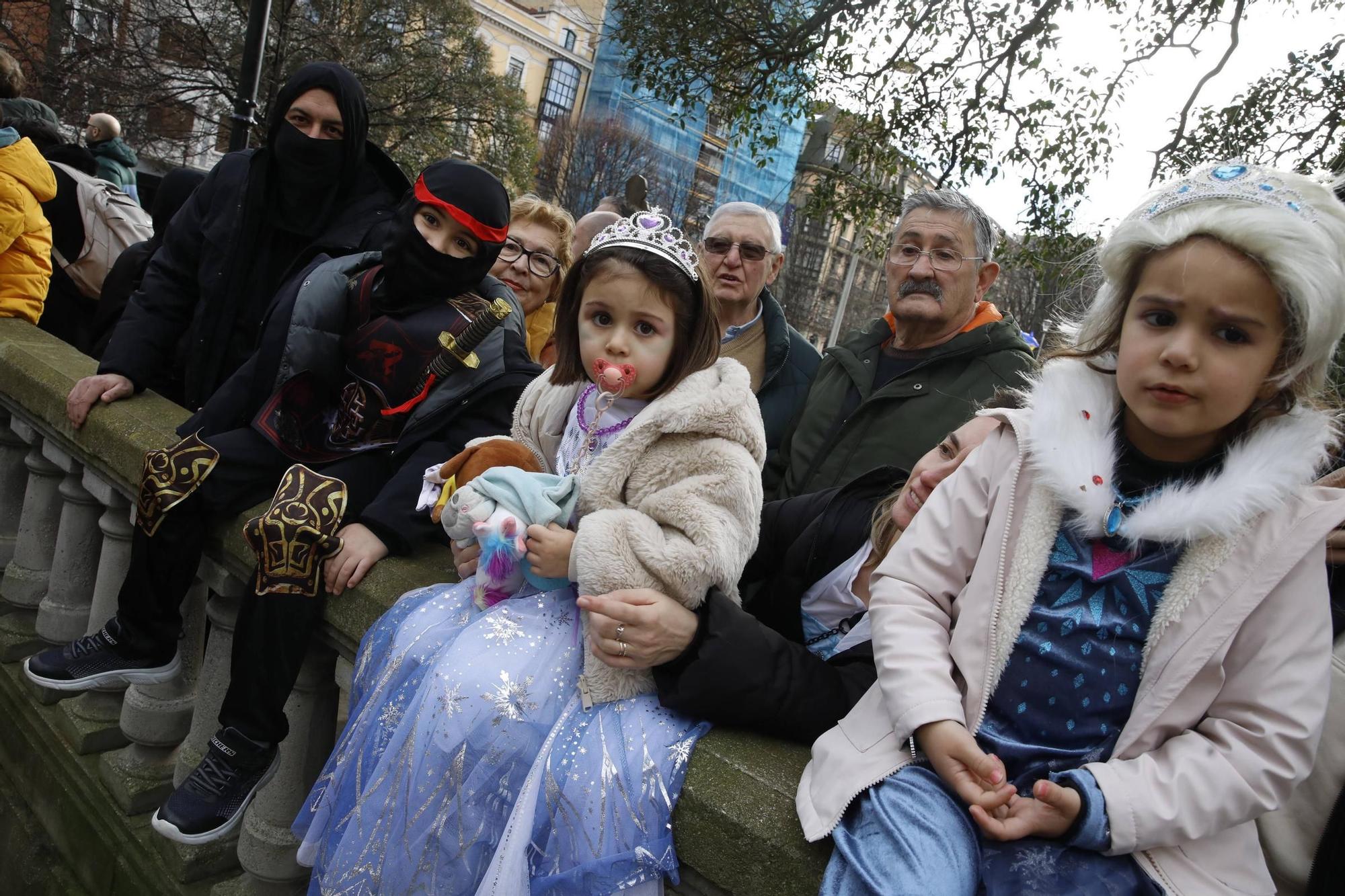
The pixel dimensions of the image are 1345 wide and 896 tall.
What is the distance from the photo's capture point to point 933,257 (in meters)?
3.64

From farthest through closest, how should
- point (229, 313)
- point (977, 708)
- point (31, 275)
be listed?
point (31, 275), point (229, 313), point (977, 708)

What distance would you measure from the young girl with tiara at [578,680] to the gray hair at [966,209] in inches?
74.2

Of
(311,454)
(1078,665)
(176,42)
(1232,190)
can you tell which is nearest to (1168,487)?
(1078,665)

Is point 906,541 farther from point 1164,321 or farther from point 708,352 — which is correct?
point 708,352

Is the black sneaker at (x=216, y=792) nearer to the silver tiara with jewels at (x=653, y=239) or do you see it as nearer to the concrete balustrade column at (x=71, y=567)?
the concrete balustrade column at (x=71, y=567)

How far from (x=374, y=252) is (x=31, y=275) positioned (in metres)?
2.21

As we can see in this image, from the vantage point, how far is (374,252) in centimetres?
312

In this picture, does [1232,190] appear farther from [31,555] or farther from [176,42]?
[176,42]

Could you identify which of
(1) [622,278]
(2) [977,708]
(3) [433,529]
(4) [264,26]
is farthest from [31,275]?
(2) [977,708]

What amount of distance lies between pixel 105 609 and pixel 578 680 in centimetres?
202

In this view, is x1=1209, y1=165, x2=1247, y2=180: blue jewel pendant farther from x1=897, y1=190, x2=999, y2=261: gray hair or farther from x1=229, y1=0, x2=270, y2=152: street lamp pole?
x1=229, y1=0, x2=270, y2=152: street lamp pole

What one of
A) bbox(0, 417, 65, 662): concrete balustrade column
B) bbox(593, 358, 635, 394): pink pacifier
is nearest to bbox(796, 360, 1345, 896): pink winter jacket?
bbox(593, 358, 635, 394): pink pacifier

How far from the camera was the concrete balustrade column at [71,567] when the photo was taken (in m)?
3.12

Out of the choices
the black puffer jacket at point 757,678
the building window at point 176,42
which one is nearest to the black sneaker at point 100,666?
the black puffer jacket at point 757,678
